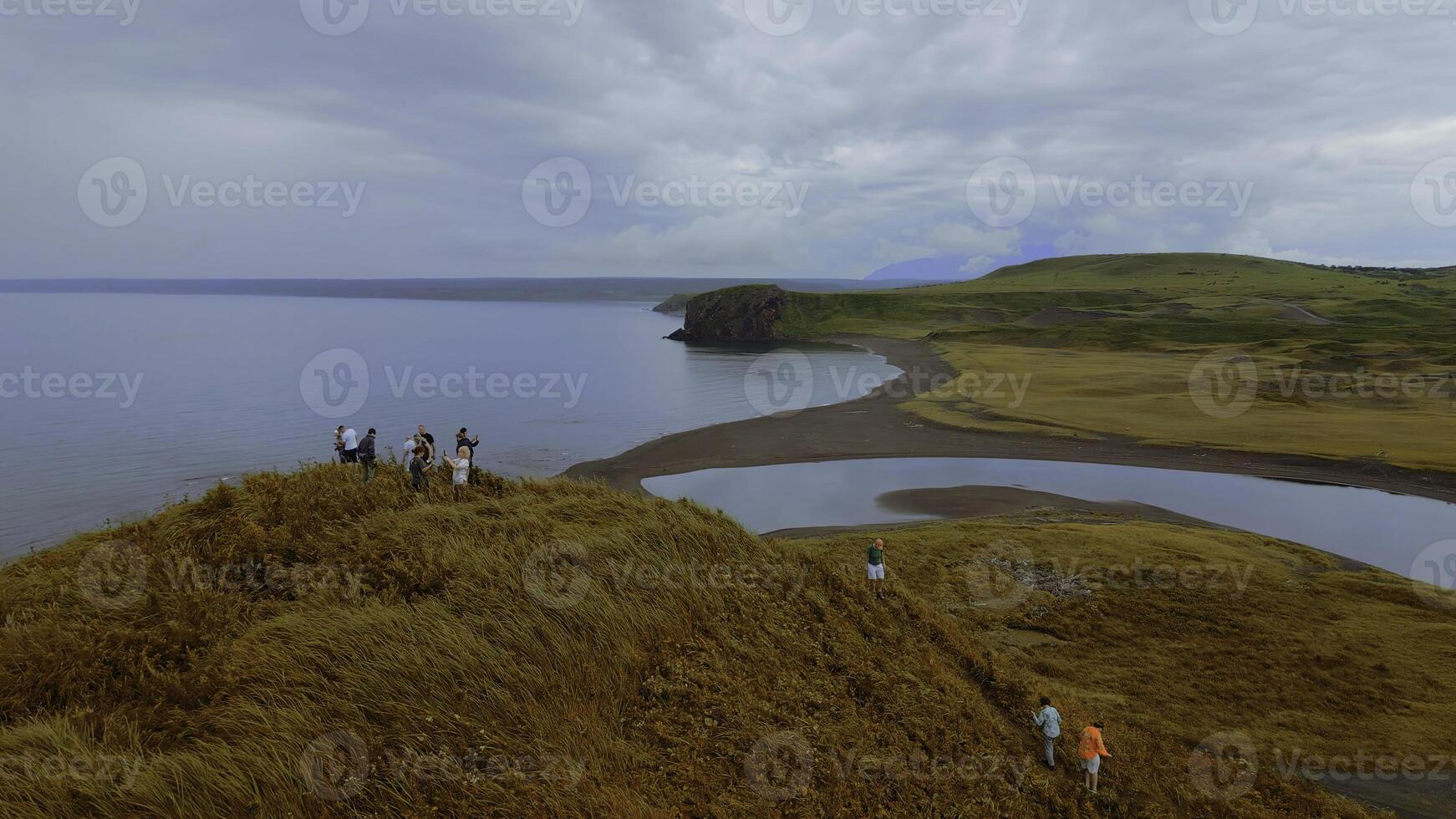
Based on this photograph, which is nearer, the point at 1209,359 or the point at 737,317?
the point at 1209,359

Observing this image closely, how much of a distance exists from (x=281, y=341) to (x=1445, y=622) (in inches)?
5079

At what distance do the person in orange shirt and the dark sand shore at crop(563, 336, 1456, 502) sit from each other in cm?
2379

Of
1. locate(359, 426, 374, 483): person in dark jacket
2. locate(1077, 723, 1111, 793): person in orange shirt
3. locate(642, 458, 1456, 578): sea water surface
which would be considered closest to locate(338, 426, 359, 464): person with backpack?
locate(359, 426, 374, 483): person in dark jacket

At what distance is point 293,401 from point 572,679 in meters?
55.9

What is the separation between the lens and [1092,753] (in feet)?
35.3

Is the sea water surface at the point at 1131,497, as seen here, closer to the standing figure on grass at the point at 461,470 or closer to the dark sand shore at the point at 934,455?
the dark sand shore at the point at 934,455

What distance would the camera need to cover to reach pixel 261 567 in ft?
32.5

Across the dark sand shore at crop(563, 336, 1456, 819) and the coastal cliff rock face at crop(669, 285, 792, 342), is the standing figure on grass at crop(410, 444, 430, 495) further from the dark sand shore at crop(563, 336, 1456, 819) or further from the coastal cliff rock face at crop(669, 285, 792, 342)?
the coastal cliff rock face at crop(669, 285, 792, 342)

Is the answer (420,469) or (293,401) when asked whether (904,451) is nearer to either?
(420,469)

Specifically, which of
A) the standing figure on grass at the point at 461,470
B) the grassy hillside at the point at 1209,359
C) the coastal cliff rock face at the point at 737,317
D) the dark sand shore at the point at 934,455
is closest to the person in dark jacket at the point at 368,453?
the standing figure on grass at the point at 461,470

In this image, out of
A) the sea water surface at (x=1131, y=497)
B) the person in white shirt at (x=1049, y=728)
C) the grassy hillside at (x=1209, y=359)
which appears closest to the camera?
the person in white shirt at (x=1049, y=728)

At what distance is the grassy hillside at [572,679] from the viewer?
667cm

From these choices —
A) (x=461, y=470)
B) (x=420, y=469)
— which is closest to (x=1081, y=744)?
(x=461, y=470)

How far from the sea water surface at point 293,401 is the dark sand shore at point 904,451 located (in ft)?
12.6
